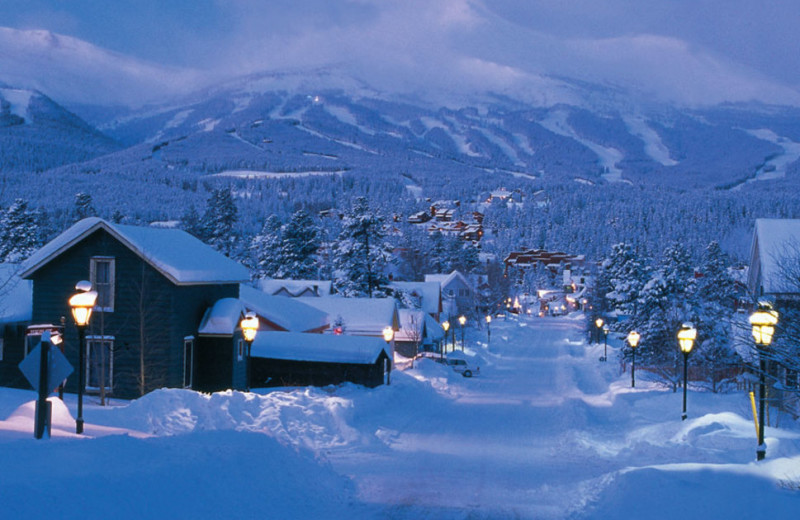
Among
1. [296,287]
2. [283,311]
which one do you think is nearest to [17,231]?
[296,287]

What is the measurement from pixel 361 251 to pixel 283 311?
1840 cm

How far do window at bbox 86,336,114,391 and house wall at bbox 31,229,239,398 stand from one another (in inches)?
7.4

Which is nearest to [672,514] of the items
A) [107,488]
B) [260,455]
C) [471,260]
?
[260,455]

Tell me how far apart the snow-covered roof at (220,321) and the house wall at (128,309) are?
4.72ft

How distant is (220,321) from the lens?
92.7ft

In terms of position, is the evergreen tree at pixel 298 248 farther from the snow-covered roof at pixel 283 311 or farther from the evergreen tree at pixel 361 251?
the snow-covered roof at pixel 283 311

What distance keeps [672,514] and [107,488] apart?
25.9ft

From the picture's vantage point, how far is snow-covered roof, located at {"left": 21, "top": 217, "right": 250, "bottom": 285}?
26031mm

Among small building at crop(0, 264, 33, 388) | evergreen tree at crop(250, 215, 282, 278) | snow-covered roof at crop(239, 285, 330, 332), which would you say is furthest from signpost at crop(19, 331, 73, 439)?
evergreen tree at crop(250, 215, 282, 278)

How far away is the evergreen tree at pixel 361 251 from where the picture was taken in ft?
188

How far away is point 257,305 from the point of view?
38.6 meters

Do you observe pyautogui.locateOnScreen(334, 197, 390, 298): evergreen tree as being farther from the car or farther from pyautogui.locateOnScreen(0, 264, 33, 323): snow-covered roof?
pyautogui.locateOnScreen(0, 264, 33, 323): snow-covered roof

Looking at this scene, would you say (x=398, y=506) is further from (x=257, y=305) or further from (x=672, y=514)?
→ (x=257, y=305)

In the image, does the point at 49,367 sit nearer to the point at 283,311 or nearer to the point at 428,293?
the point at 283,311
